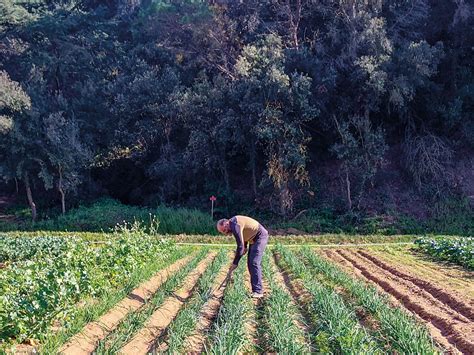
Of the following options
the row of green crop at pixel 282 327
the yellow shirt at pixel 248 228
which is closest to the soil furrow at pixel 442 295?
the row of green crop at pixel 282 327

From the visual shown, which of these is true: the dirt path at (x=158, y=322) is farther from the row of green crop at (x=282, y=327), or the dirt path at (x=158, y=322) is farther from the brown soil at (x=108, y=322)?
the row of green crop at (x=282, y=327)

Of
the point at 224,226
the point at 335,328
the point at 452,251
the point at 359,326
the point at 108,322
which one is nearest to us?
the point at 335,328

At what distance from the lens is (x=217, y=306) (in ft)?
28.2

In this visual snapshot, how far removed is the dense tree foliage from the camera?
2480 centimetres

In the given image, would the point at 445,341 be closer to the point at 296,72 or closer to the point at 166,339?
the point at 166,339

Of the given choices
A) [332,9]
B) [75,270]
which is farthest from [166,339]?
[332,9]

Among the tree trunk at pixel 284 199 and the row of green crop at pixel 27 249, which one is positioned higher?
the tree trunk at pixel 284 199

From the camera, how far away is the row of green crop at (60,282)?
21.0 feet

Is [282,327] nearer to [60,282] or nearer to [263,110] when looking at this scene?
[60,282]

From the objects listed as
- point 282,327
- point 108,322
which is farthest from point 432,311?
point 108,322

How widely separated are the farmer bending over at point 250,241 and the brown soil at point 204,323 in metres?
0.55

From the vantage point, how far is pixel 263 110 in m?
23.9

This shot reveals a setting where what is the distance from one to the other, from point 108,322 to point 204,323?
4.53 ft

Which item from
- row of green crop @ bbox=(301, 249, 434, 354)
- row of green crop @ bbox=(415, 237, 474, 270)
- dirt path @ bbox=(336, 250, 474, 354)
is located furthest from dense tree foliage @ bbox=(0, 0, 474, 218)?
row of green crop @ bbox=(301, 249, 434, 354)
